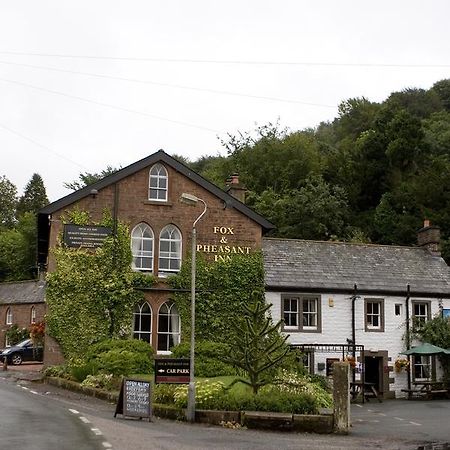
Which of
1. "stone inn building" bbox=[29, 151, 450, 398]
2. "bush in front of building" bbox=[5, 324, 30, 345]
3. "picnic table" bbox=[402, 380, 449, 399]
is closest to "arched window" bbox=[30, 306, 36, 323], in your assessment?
"bush in front of building" bbox=[5, 324, 30, 345]

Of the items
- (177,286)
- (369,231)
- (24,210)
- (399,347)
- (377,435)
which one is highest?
(24,210)

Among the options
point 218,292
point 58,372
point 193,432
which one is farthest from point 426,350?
point 193,432

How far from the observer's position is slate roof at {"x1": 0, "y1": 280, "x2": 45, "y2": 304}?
5424 centimetres

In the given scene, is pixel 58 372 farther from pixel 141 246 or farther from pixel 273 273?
pixel 273 273

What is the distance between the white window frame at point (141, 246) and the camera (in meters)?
31.1

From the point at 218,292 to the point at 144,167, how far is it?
638cm

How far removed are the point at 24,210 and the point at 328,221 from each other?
168ft

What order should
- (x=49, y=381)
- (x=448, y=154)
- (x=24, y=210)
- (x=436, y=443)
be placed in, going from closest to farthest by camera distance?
(x=436, y=443), (x=49, y=381), (x=448, y=154), (x=24, y=210)

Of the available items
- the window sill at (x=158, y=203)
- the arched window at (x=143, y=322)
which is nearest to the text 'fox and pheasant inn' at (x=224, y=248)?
the window sill at (x=158, y=203)

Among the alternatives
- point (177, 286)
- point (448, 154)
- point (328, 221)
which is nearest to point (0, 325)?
point (328, 221)

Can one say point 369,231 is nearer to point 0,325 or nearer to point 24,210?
point 0,325

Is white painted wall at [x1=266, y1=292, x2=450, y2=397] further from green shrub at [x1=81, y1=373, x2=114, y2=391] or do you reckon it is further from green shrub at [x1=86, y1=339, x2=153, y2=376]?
green shrub at [x1=81, y1=373, x2=114, y2=391]

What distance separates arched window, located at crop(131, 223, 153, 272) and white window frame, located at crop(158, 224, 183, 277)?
437 mm

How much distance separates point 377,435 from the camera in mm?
18375
